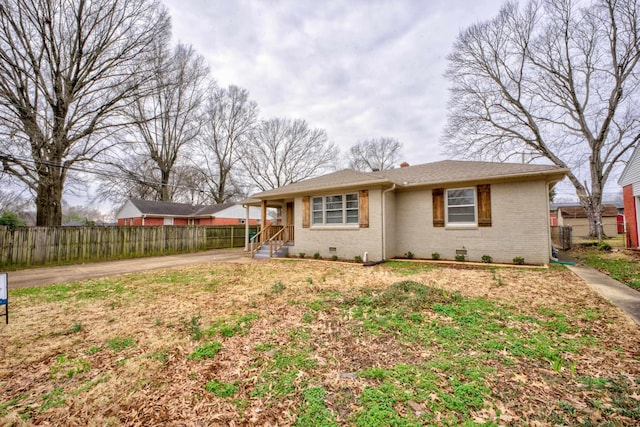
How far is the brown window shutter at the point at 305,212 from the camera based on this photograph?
11688mm

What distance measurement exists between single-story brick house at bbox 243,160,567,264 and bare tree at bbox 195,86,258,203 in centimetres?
2007

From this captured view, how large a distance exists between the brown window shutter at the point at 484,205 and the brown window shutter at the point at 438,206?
1199 millimetres

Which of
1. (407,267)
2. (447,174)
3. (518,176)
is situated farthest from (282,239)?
(518,176)

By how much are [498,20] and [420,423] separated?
22950mm

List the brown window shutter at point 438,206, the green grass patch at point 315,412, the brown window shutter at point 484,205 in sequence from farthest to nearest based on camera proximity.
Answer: the brown window shutter at point 438,206 → the brown window shutter at point 484,205 → the green grass patch at point 315,412

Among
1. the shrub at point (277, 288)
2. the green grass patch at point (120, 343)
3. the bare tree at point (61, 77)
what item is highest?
the bare tree at point (61, 77)

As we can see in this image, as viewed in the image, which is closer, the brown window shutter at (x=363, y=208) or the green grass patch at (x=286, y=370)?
the green grass patch at (x=286, y=370)

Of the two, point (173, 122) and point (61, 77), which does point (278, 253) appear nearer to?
point (61, 77)

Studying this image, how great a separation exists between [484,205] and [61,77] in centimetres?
1942

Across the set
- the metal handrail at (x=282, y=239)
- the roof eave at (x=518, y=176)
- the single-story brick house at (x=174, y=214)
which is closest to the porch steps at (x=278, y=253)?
the metal handrail at (x=282, y=239)

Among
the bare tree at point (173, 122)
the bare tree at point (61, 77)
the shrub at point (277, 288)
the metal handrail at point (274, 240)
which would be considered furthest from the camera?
the bare tree at point (173, 122)

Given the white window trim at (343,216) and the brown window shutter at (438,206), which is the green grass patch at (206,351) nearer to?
the white window trim at (343,216)

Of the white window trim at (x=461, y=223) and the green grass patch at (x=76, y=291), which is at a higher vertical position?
the white window trim at (x=461, y=223)

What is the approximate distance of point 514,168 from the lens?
359 inches
